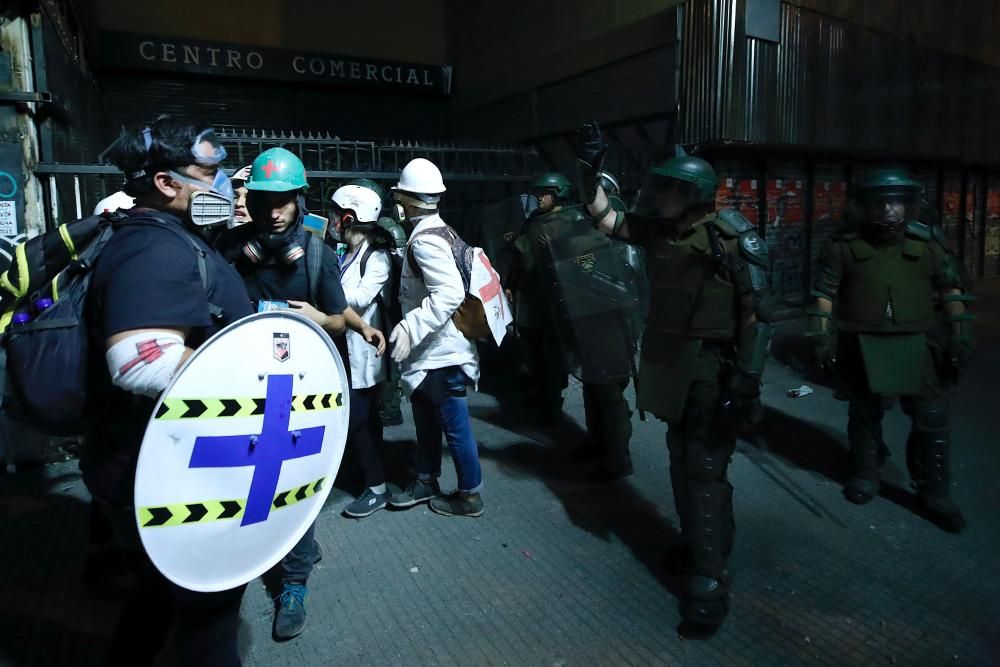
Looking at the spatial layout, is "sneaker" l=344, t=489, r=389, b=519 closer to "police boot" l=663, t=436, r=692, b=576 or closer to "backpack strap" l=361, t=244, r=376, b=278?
"backpack strap" l=361, t=244, r=376, b=278

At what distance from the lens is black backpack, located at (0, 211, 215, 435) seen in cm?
164

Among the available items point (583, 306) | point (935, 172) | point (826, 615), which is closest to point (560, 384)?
point (583, 306)

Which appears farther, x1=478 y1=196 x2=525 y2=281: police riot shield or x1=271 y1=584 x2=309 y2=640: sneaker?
x1=478 y1=196 x2=525 y2=281: police riot shield

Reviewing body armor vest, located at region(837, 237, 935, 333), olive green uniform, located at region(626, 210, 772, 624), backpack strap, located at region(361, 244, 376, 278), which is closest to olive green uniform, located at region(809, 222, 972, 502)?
body armor vest, located at region(837, 237, 935, 333)

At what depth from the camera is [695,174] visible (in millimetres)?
2760

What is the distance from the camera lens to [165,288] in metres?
1.61

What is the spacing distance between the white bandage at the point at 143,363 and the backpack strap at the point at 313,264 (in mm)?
1277

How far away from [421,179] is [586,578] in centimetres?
218

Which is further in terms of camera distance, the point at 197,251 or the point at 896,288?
the point at 896,288

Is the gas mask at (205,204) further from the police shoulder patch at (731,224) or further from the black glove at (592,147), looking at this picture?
the police shoulder patch at (731,224)

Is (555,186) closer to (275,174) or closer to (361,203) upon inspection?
(361,203)

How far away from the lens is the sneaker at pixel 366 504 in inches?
145

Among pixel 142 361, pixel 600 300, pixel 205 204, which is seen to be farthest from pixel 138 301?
pixel 600 300

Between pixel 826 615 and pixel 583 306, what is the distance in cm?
192
